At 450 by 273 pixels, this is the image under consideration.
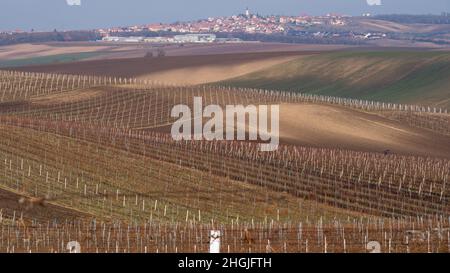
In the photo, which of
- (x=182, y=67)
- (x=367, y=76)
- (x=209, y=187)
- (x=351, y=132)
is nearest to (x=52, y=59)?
(x=182, y=67)

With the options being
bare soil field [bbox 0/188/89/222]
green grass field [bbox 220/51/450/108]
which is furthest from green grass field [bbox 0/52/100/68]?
bare soil field [bbox 0/188/89/222]

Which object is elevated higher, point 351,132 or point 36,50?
point 351,132

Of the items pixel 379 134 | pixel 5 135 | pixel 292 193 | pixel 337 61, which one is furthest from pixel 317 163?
pixel 337 61

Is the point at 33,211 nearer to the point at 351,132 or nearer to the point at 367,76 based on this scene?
the point at 351,132

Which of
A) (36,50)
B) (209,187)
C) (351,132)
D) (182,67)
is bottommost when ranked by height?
(36,50)

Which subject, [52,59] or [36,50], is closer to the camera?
[52,59]
